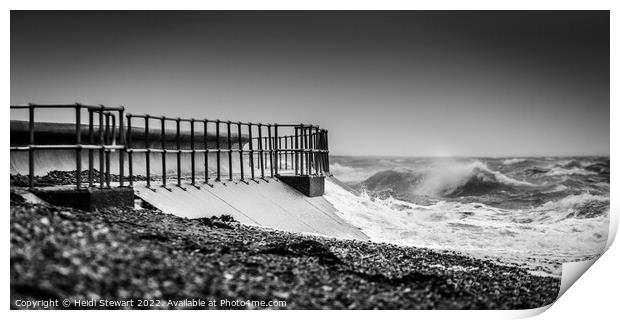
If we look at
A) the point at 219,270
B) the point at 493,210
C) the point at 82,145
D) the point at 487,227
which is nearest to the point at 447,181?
the point at 493,210

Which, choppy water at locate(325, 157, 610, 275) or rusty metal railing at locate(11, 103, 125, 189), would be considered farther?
choppy water at locate(325, 157, 610, 275)

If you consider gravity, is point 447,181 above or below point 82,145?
below

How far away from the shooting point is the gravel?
5.60m

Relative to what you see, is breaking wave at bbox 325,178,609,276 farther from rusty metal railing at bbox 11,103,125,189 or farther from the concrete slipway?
rusty metal railing at bbox 11,103,125,189

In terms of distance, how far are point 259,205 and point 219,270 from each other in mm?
5880

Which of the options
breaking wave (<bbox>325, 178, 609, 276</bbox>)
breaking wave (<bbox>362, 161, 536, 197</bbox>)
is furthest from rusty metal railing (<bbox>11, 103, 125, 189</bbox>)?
breaking wave (<bbox>362, 161, 536, 197</bbox>)

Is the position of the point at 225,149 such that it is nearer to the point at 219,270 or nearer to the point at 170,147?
the point at 170,147

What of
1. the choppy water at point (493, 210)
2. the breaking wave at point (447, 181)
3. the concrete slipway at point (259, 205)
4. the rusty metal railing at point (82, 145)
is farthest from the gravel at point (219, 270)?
the breaking wave at point (447, 181)

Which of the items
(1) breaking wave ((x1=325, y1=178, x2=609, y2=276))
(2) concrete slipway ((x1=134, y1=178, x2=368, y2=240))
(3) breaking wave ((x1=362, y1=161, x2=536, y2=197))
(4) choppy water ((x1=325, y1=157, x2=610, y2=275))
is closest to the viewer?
(2) concrete slipway ((x1=134, y1=178, x2=368, y2=240))

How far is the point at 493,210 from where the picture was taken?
21844 mm

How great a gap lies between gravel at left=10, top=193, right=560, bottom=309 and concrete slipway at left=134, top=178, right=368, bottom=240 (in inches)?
52.3

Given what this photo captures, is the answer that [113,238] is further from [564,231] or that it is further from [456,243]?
[564,231]

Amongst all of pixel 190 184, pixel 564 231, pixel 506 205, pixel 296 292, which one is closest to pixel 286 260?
pixel 296 292
